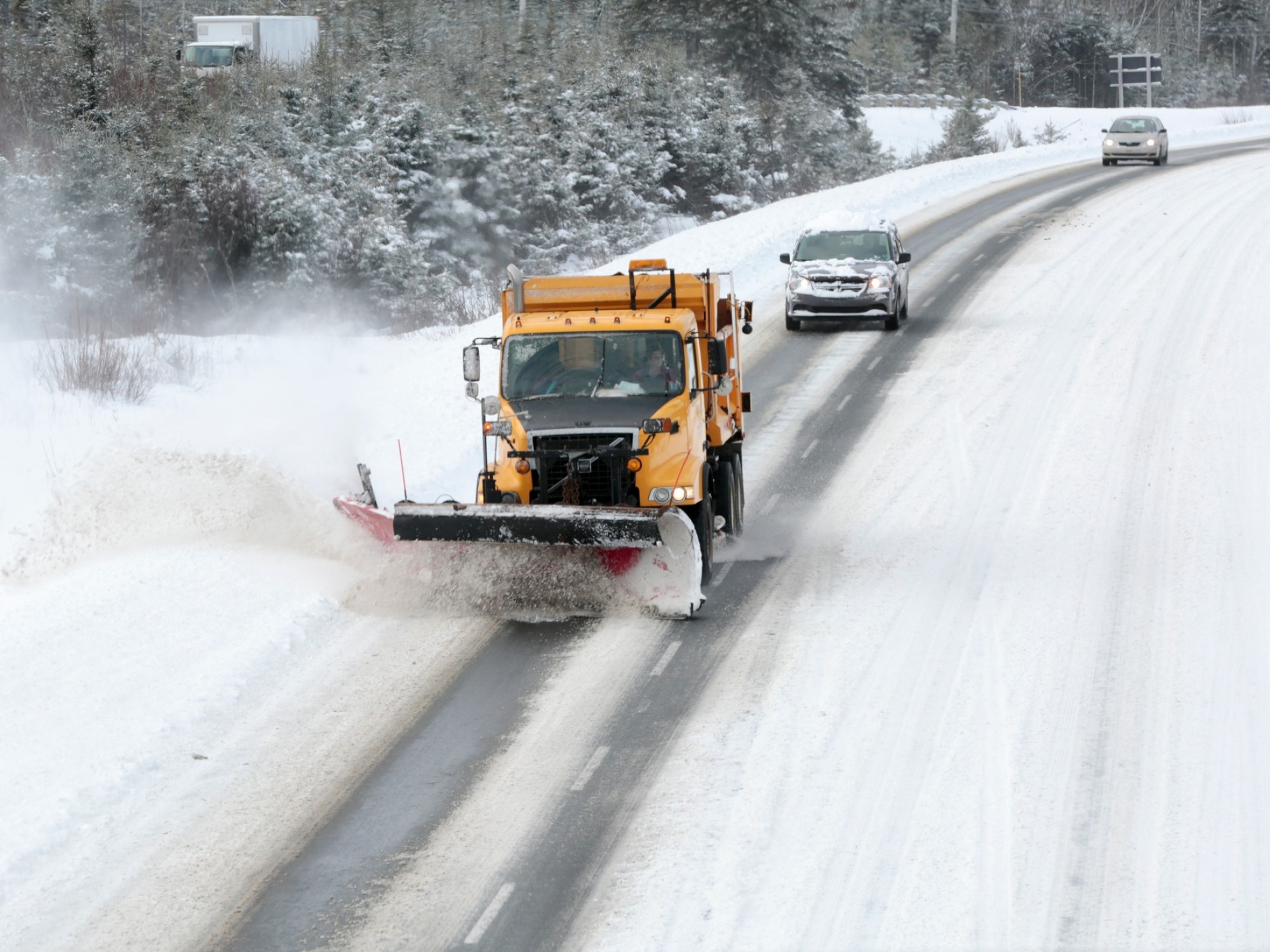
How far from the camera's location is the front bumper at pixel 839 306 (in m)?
24.1

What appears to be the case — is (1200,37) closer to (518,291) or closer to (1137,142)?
(1137,142)

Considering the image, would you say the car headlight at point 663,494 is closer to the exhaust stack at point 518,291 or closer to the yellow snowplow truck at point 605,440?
the yellow snowplow truck at point 605,440

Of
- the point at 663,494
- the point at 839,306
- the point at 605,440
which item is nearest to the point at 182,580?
the point at 605,440

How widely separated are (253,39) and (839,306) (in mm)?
29174

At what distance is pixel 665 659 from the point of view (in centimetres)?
1077

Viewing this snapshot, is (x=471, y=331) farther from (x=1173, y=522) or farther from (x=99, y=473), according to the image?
(x=1173, y=522)

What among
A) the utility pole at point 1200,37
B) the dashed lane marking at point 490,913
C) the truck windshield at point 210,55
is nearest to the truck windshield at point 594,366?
the dashed lane marking at point 490,913

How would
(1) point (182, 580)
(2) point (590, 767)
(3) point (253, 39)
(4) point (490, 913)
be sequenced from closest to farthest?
(4) point (490, 913)
(2) point (590, 767)
(1) point (182, 580)
(3) point (253, 39)

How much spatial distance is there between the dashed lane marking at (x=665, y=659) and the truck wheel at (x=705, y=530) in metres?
1.20

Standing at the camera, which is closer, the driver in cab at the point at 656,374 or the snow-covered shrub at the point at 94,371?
the driver in cab at the point at 656,374

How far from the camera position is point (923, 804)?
8.27 m

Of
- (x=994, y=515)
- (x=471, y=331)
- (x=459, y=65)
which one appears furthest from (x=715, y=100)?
(x=994, y=515)

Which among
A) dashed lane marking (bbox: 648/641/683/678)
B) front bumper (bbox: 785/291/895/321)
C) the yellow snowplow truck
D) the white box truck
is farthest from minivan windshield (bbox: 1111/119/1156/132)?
dashed lane marking (bbox: 648/641/683/678)

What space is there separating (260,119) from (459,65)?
37.6ft
